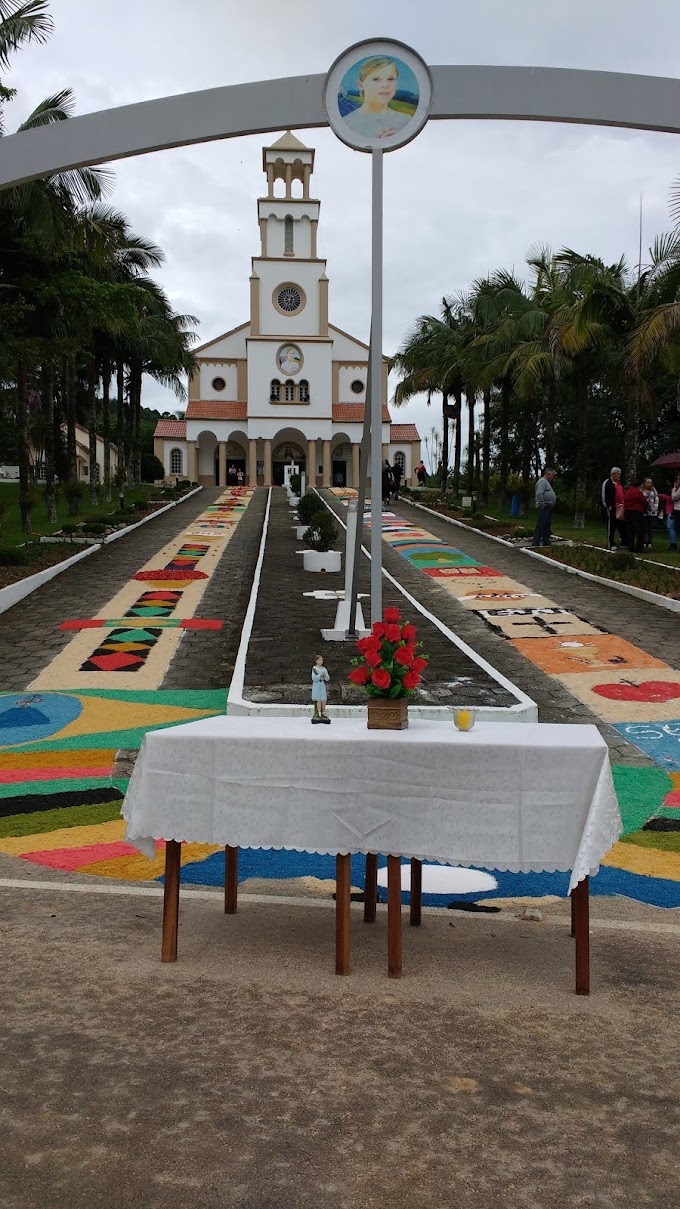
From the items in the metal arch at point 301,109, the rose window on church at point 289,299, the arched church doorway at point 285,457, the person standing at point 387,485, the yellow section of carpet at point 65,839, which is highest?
the rose window on church at point 289,299

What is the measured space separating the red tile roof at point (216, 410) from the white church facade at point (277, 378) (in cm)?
6

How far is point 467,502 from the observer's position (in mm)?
39344

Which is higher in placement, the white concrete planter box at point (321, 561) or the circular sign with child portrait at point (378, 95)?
the circular sign with child portrait at point (378, 95)

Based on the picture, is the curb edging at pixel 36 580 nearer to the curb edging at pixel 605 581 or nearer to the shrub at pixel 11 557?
the shrub at pixel 11 557

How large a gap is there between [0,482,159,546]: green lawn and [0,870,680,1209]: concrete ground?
1871 cm

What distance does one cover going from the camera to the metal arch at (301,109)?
753 centimetres

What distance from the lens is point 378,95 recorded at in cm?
802

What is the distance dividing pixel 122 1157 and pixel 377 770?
1752 mm

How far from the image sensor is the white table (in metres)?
4.12

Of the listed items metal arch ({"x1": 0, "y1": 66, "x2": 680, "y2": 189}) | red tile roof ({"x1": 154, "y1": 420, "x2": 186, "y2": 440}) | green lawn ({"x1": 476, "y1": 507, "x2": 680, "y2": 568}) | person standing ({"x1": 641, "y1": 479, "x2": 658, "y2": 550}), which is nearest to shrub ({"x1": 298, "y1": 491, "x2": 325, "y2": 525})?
green lawn ({"x1": 476, "y1": 507, "x2": 680, "y2": 568})

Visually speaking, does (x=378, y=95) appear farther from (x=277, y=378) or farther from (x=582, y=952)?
(x=277, y=378)

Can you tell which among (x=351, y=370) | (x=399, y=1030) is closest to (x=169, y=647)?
(x=399, y=1030)

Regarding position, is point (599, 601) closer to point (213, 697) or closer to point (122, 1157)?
point (213, 697)

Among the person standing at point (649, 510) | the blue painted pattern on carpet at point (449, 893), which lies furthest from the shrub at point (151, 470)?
the blue painted pattern on carpet at point (449, 893)
